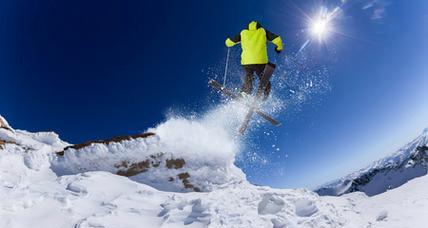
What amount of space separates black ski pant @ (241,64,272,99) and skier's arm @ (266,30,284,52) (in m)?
0.99

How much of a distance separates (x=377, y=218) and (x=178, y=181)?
9.28 meters

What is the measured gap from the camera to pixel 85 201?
11.7 m

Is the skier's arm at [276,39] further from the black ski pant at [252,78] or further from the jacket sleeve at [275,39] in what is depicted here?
the black ski pant at [252,78]

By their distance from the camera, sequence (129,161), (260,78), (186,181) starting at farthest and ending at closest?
(129,161) < (186,181) < (260,78)

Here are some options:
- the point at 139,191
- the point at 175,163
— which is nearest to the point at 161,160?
the point at 175,163

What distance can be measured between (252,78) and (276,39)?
2122mm

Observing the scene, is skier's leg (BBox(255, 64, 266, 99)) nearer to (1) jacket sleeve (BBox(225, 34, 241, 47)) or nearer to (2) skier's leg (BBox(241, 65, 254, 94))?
(2) skier's leg (BBox(241, 65, 254, 94))

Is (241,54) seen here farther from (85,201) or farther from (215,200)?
(85,201)

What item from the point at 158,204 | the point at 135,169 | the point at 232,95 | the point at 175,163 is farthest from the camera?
the point at 175,163

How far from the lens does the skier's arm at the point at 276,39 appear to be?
12.5 metres

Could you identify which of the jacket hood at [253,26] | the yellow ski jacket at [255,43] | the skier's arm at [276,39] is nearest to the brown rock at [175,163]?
the yellow ski jacket at [255,43]

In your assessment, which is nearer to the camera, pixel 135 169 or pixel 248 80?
pixel 248 80

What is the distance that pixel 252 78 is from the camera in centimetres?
1408

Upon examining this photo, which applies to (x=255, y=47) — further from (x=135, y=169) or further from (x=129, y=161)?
(x=129, y=161)
